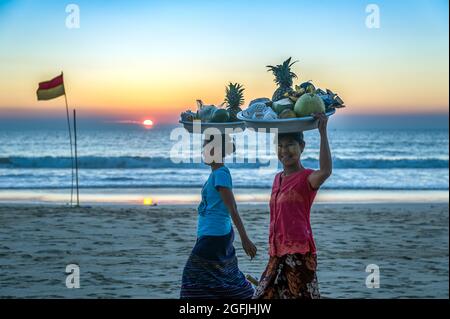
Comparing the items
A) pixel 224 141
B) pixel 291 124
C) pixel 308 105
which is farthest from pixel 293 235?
pixel 224 141

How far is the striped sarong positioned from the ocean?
7353 mm

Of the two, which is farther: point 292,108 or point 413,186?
point 413,186

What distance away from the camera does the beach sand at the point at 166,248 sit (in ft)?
30.6

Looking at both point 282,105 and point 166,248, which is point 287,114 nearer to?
point 282,105

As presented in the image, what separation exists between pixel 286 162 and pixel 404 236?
29.1ft

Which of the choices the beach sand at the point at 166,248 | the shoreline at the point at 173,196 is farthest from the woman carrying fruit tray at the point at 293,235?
the shoreline at the point at 173,196

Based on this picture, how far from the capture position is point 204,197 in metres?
6.09

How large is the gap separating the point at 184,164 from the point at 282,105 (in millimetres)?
28350

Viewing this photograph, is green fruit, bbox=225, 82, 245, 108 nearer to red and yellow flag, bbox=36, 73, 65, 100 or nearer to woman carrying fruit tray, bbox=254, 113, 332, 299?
woman carrying fruit tray, bbox=254, 113, 332, 299

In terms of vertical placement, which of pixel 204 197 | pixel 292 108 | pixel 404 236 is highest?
pixel 292 108

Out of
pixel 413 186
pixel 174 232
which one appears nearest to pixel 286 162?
pixel 174 232

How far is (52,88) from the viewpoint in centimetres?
1834
